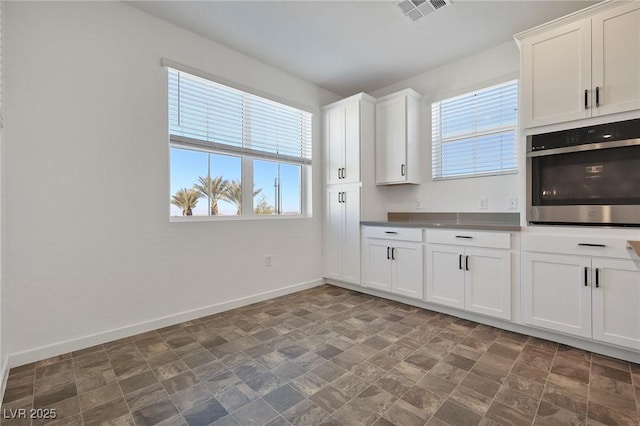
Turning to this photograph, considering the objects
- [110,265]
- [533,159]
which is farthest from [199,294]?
[533,159]

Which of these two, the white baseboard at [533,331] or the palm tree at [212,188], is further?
the palm tree at [212,188]

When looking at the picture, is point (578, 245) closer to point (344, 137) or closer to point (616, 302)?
point (616, 302)

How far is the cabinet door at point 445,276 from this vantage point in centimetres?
281

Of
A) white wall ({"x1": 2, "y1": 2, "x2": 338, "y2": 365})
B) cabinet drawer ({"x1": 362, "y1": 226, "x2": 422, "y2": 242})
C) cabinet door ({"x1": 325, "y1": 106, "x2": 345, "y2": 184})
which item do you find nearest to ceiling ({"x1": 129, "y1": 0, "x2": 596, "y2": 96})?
white wall ({"x1": 2, "y1": 2, "x2": 338, "y2": 365})

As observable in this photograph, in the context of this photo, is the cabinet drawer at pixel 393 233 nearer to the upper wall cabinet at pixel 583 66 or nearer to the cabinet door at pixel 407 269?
the cabinet door at pixel 407 269

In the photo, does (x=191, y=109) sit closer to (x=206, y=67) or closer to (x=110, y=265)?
(x=206, y=67)

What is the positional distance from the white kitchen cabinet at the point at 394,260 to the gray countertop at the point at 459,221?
8 centimetres

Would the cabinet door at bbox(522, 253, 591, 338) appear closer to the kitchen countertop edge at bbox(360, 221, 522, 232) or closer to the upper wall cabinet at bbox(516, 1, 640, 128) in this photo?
the kitchen countertop edge at bbox(360, 221, 522, 232)

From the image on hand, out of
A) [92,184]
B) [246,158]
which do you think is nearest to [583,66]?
[246,158]

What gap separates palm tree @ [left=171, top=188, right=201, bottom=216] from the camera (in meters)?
2.81

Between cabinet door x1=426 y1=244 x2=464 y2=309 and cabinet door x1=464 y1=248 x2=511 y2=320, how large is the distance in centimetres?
7

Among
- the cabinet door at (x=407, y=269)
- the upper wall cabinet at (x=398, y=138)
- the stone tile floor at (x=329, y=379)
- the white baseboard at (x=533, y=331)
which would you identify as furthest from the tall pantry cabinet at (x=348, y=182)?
the stone tile floor at (x=329, y=379)

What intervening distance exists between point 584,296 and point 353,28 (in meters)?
2.91

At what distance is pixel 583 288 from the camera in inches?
84.9
